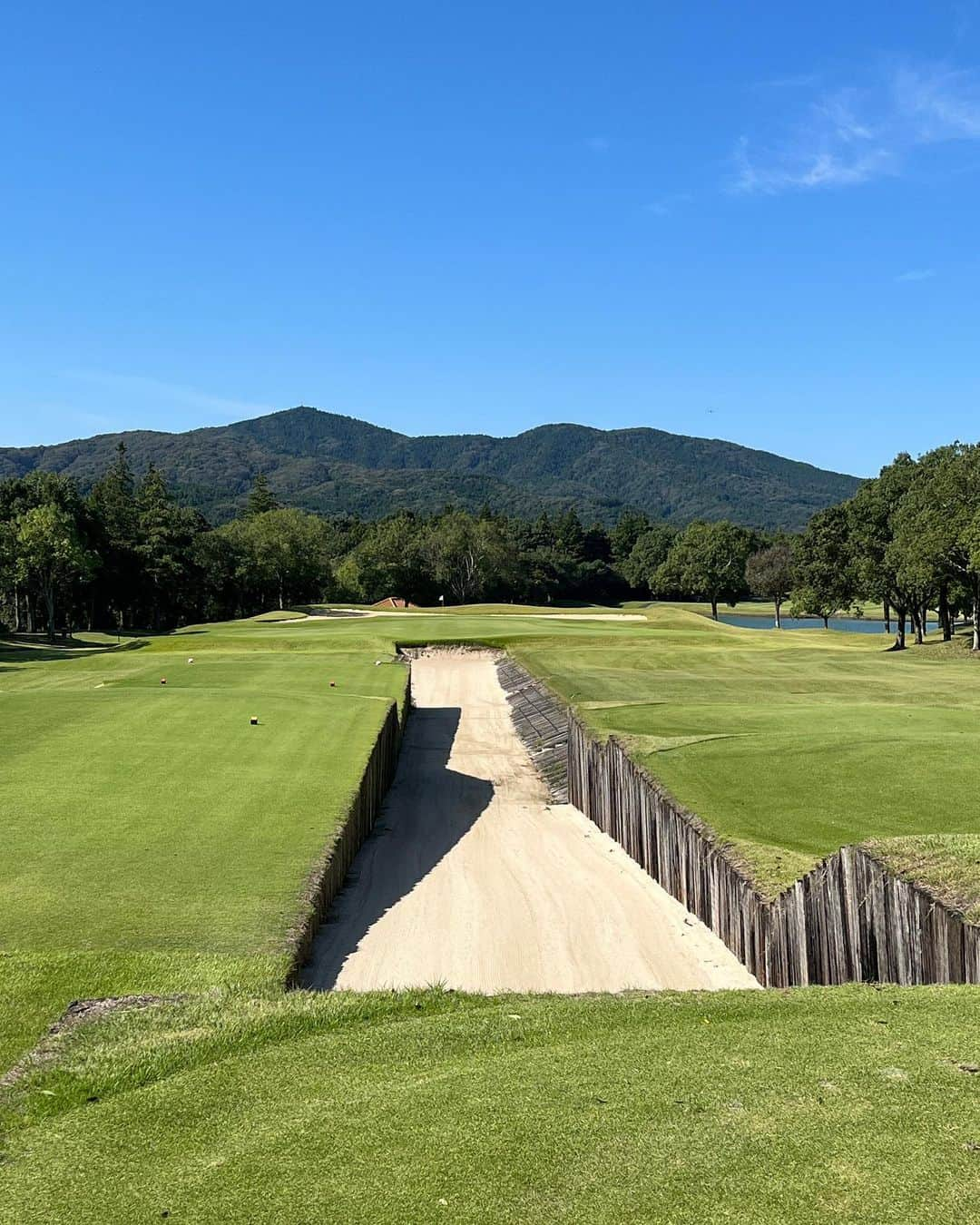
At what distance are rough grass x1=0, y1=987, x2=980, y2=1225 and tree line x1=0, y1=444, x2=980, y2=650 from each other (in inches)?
1913

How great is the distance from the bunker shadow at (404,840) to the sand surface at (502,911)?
40mm

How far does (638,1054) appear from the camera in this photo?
22.3ft

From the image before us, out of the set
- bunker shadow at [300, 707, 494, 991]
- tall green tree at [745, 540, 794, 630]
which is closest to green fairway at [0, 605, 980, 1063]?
bunker shadow at [300, 707, 494, 991]

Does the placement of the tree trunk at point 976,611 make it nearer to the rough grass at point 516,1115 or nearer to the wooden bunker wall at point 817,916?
the wooden bunker wall at point 817,916

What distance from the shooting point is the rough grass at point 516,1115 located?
4836 mm

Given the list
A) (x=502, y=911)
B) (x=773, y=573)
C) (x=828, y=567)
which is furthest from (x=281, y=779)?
(x=773, y=573)

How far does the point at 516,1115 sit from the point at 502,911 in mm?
11130

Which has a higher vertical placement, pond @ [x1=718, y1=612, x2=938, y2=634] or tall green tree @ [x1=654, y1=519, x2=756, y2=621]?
tall green tree @ [x1=654, y1=519, x2=756, y2=621]

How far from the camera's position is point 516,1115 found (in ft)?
18.8

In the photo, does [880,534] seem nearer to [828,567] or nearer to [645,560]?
[828,567]

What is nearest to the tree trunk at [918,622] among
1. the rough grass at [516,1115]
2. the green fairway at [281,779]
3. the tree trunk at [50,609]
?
the green fairway at [281,779]

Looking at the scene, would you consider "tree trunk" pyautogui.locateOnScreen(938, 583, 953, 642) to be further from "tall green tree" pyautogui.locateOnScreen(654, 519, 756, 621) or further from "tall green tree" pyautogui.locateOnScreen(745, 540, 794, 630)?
"tall green tree" pyautogui.locateOnScreen(654, 519, 756, 621)

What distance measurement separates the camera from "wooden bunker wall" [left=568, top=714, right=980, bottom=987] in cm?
900

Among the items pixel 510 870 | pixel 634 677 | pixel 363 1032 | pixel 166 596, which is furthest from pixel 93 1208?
pixel 166 596
